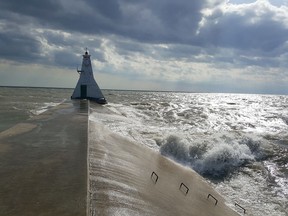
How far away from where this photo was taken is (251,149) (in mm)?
15688

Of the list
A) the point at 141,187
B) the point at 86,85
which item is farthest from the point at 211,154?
the point at 86,85

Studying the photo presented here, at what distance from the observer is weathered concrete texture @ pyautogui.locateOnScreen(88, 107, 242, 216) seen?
6.16 metres

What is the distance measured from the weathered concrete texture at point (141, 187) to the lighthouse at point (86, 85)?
29.6m

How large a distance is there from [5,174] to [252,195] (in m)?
6.86

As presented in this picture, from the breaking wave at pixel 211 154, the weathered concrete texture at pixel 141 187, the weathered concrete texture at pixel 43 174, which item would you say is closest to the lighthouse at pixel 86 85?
the breaking wave at pixel 211 154

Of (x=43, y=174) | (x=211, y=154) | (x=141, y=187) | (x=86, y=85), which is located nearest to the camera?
(x=43, y=174)

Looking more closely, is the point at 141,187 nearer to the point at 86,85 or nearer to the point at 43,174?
the point at 43,174

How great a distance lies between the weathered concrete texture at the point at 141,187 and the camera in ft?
20.2

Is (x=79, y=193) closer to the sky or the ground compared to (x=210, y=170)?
closer to the sky

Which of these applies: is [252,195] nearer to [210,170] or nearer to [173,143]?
[210,170]

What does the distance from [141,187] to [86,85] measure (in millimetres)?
34319

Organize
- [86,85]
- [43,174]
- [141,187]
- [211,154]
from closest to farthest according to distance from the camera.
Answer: [43,174], [141,187], [211,154], [86,85]

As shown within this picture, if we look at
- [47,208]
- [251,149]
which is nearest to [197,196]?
[47,208]

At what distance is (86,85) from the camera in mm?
40781
